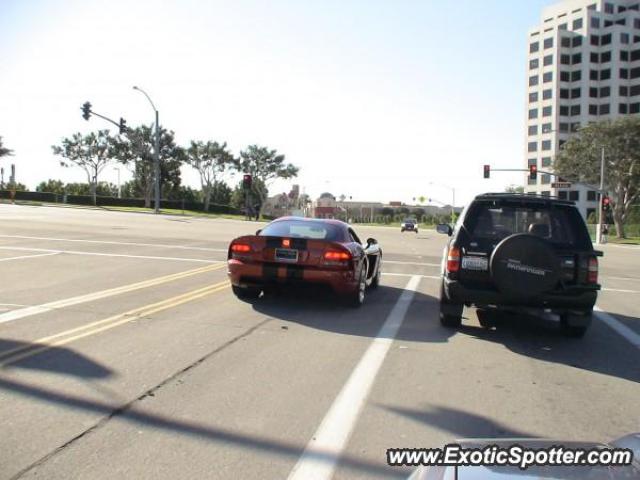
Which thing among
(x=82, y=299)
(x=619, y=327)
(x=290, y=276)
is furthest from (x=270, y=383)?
(x=619, y=327)

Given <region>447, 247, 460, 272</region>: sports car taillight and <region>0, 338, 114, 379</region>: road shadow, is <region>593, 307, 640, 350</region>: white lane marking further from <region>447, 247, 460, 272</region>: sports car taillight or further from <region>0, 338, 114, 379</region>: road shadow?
<region>0, 338, 114, 379</region>: road shadow

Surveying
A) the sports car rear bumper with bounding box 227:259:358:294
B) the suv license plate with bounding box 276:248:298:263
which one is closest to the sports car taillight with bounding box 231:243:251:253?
the sports car rear bumper with bounding box 227:259:358:294

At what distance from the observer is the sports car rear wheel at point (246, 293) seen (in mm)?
9672

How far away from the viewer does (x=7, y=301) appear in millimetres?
8656

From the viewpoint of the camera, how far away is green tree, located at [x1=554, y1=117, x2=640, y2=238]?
56.0 meters

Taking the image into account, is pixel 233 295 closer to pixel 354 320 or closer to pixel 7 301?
pixel 354 320

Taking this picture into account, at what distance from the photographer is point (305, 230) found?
9.84 meters

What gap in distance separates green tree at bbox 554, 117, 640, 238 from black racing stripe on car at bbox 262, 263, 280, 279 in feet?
179

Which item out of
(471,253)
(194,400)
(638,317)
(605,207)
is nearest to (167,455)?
(194,400)

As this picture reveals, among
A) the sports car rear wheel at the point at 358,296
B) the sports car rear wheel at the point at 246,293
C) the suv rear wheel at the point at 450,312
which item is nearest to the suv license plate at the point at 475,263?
the suv rear wheel at the point at 450,312

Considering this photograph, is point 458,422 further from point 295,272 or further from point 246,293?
point 246,293

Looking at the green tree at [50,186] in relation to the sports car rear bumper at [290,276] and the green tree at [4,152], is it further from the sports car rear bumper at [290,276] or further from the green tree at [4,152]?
the sports car rear bumper at [290,276]

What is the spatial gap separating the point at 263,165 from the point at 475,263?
288ft

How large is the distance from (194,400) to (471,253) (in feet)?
13.1
